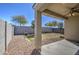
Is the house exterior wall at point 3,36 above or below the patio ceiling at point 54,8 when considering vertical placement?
below

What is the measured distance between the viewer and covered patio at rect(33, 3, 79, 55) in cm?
546

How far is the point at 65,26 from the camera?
8.04 m

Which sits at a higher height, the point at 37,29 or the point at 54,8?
the point at 54,8

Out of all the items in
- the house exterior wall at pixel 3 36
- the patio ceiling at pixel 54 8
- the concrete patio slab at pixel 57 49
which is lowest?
the concrete patio slab at pixel 57 49

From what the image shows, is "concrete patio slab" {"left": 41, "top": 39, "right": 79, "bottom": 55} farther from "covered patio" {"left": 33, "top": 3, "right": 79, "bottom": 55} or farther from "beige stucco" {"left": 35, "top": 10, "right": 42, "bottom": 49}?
"beige stucco" {"left": 35, "top": 10, "right": 42, "bottom": 49}

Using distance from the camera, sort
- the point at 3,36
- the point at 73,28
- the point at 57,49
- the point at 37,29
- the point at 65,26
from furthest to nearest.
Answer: the point at 73,28
the point at 65,26
the point at 37,29
the point at 57,49
the point at 3,36

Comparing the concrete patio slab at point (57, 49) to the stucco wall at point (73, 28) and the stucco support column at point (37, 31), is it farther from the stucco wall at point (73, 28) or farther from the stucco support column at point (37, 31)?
the stucco wall at point (73, 28)

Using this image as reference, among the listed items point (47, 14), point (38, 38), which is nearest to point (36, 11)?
point (47, 14)

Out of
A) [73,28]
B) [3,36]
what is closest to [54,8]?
[3,36]

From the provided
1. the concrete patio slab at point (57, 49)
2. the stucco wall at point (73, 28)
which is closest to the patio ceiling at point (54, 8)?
the concrete patio slab at point (57, 49)

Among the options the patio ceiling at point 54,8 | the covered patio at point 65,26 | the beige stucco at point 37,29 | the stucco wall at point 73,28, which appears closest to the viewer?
the patio ceiling at point 54,8

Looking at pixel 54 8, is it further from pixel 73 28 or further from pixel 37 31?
pixel 73 28

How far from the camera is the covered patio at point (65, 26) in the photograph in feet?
17.9

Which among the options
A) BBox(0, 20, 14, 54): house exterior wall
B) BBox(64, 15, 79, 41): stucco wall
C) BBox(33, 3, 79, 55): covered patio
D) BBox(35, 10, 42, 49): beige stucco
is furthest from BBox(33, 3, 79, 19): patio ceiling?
BBox(64, 15, 79, 41): stucco wall
